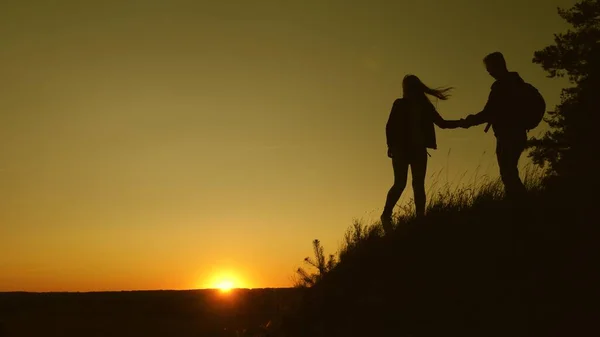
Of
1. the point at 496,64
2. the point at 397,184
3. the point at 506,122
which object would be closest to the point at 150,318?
the point at 397,184

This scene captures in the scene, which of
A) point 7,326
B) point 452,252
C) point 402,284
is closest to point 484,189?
point 452,252

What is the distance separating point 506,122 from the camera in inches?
277

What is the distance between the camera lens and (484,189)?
298 inches

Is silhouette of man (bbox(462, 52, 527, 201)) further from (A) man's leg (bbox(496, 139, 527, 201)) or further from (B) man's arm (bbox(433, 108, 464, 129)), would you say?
(B) man's arm (bbox(433, 108, 464, 129))

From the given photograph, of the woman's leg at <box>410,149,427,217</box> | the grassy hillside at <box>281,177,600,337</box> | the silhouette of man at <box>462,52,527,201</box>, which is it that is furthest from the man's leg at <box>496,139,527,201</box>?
the woman's leg at <box>410,149,427,217</box>

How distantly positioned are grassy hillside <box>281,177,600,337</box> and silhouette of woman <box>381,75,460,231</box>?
72 cm

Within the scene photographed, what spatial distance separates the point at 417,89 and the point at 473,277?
337 cm

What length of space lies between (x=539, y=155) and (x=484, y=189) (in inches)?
556

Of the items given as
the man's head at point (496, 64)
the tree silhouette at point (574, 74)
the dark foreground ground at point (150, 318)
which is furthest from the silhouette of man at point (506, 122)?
the tree silhouette at point (574, 74)

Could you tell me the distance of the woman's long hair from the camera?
320 inches

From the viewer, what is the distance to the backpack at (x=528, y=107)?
6992 millimetres

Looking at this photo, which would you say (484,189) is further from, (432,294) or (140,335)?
(140,335)

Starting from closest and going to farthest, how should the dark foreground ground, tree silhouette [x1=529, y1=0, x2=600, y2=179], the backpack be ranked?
the backpack < the dark foreground ground < tree silhouette [x1=529, y1=0, x2=600, y2=179]

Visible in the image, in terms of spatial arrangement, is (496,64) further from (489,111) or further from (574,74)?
(574,74)
